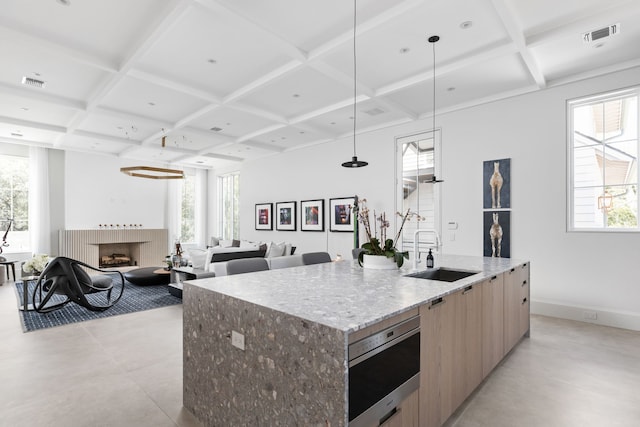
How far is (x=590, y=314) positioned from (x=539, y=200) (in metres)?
1.53

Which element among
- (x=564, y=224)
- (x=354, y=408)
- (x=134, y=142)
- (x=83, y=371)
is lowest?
Result: (x=83, y=371)

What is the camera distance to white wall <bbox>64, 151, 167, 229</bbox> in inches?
325

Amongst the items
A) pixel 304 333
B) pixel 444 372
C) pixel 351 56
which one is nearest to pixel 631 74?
pixel 351 56

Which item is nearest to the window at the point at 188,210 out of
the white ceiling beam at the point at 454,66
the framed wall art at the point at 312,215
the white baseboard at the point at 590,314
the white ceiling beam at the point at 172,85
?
the framed wall art at the point at 312,215

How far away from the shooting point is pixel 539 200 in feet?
15.1

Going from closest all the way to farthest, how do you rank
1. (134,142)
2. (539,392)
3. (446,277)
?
(539,392) < (446,277) < (134,142)

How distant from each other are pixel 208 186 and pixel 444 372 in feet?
33.1

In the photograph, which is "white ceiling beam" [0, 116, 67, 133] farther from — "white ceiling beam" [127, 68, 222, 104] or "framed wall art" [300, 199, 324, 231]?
"framed wall art" [300, 199, 324, 231]

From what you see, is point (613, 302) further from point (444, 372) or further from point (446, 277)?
point (444, 372)

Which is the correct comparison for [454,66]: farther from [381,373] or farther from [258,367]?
[258,367]

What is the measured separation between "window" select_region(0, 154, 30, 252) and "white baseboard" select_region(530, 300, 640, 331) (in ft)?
33.7

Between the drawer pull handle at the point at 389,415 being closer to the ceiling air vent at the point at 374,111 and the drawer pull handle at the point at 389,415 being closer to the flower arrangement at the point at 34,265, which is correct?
the ceiling air vent at the point at 374,111

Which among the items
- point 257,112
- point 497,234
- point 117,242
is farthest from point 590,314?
point 117,242

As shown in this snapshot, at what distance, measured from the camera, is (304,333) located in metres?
1.37
